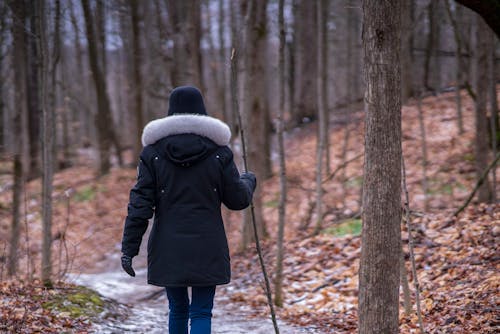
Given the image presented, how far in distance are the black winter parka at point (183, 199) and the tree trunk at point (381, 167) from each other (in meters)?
0.94

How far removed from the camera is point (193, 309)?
3.90m

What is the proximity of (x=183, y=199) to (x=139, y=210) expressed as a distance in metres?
0.31

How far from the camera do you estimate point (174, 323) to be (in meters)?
4.05

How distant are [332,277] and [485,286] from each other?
7.86 ft

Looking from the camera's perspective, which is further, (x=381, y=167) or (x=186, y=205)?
(x=186, y=205)

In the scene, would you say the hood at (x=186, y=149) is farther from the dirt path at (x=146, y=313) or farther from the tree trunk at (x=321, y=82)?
the tree trunk at (x=321, y=82)

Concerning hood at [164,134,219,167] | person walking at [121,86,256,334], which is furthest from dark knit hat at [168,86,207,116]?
hood at [164,134,219,167]

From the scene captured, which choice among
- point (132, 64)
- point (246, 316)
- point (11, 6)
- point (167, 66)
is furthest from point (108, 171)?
point (246, 316)

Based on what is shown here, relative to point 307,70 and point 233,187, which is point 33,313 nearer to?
point 233,187

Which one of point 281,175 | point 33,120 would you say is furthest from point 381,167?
point 33,120

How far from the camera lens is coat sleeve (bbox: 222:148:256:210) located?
155 inches

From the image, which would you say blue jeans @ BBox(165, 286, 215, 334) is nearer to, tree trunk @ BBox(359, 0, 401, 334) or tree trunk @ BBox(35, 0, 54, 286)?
tree trunk @ BBox(359, 0, 401, 334)

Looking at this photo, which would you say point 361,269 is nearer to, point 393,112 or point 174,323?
point 393,112

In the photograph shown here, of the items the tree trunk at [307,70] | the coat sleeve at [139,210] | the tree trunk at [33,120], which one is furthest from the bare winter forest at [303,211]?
the tree trunk at [307,70]
